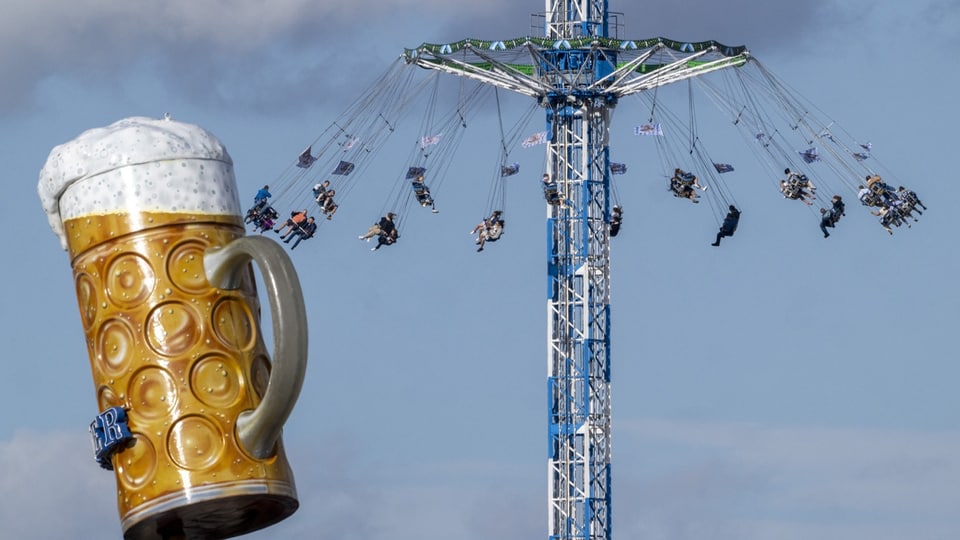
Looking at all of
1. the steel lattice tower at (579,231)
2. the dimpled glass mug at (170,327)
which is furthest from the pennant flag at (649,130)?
the dimpled glass mug at (170,327)

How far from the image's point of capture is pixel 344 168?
59.6 m

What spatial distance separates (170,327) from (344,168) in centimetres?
3799

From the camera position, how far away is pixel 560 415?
64.9m

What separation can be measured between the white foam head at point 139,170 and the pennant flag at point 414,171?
38.5 m

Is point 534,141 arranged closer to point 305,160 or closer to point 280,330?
point 305,160

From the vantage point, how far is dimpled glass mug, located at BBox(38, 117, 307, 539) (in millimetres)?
21578

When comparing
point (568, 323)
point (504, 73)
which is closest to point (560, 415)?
point (568, 323)

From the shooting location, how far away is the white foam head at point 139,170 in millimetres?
21766

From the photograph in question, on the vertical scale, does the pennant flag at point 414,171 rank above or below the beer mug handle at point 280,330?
above

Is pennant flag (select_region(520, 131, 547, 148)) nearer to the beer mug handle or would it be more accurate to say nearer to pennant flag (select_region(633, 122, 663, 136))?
pennant flag (select_region(633, 122, 663, 136))

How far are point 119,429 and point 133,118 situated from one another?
7.87ft

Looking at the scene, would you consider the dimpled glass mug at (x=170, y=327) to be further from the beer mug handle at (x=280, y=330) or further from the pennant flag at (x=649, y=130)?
the pennant flag at (x=649, y=130)

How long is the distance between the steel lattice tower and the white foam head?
41.2 m

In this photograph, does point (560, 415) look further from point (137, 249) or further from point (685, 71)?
point (137, 249)
